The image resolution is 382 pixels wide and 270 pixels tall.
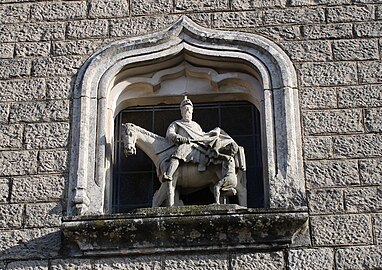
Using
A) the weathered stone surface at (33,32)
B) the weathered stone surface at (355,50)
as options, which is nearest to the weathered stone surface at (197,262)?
the weathered stone surface at (355,50)

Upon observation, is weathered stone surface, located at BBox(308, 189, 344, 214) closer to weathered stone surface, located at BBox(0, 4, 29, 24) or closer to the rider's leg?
the rider's leg

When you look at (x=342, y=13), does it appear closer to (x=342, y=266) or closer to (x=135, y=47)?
(x=135, y=47)

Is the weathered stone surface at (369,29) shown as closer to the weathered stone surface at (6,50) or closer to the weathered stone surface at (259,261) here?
the weathered stone surface at (259,261)

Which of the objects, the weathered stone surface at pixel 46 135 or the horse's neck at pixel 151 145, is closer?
the weathered stone surface at pixel 46 135

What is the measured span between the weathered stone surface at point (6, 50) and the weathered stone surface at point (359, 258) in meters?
3.52

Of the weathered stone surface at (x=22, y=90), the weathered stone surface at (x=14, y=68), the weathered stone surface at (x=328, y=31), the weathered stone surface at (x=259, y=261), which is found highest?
the weathered stone surface at (x=328, y=31)

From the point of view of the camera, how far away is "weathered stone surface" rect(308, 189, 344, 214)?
814cm

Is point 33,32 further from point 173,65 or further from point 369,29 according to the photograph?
point 369,29

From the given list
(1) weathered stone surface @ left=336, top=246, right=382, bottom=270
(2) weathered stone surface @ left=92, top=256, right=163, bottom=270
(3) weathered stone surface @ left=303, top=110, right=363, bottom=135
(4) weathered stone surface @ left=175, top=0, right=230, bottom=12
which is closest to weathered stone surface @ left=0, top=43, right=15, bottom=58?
(4) weathered stone surface @ left=175, top=0, right=230, bottom=12

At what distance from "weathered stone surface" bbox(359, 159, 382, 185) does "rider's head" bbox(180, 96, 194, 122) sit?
1.58 metres

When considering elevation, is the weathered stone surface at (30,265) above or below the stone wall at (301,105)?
below

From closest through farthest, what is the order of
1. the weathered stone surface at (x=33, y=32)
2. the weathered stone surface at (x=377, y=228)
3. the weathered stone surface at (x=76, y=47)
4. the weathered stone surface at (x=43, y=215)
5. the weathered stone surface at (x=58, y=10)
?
1. the weathered stone surface at (x=377, y=228)
2. the weathered stone surface at (x=43, y=215)
3. the weathered stone surface at (x=76, y=47)
4. the weathered stone surface at (x=33, y=32)
5. the weathered stone surface at (x=58, y=10)

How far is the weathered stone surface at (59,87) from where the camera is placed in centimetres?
891

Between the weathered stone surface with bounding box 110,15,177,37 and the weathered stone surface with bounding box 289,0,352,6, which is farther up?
the weathered stone surface with bounding box 289,0,352,6
